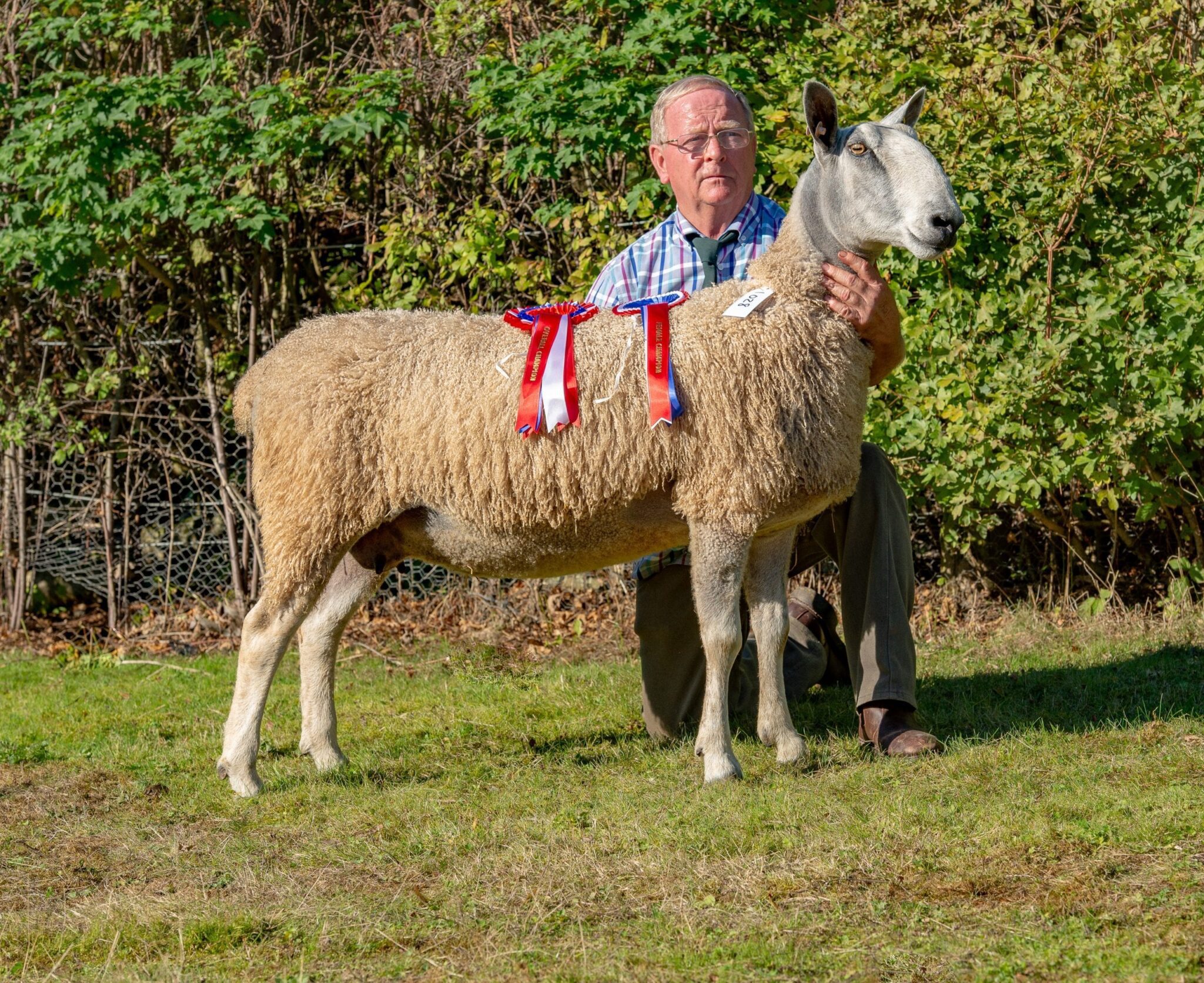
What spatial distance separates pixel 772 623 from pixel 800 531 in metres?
0.81

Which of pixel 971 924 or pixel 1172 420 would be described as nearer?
pixel 971 924

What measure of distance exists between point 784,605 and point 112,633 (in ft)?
16.5

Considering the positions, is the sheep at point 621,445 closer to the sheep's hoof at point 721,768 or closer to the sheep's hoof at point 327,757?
the sheep's hoof at point 721,768

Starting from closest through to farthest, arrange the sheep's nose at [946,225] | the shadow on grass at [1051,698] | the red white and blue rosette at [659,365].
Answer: the sheep's nose at [946,225], the red white and blue rosette at [659,365], the shadow on grass at [1051,698]

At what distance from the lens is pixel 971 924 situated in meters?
3.12

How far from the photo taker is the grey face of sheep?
419cm

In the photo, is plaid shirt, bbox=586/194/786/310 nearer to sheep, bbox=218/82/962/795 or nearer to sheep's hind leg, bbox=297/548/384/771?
sheep, bbox=218/82/962/795

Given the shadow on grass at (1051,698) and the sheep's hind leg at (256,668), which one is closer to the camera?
the sheep's hind leg at (256,668)

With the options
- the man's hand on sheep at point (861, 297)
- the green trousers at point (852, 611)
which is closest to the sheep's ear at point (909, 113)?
the man's hand on sheep at point (861, 297)

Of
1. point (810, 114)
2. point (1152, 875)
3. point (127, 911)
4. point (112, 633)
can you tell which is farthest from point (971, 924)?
point (112, 633)

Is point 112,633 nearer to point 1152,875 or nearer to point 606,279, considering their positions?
point 606,279

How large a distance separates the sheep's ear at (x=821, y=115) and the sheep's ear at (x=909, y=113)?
18cm

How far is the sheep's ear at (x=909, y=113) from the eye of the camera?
454cm

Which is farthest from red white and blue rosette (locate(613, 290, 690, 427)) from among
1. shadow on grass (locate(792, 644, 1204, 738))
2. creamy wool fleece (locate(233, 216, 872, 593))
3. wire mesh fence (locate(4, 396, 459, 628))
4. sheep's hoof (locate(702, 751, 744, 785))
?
wire mesh fence (locate(4, 396, 459, 628))
